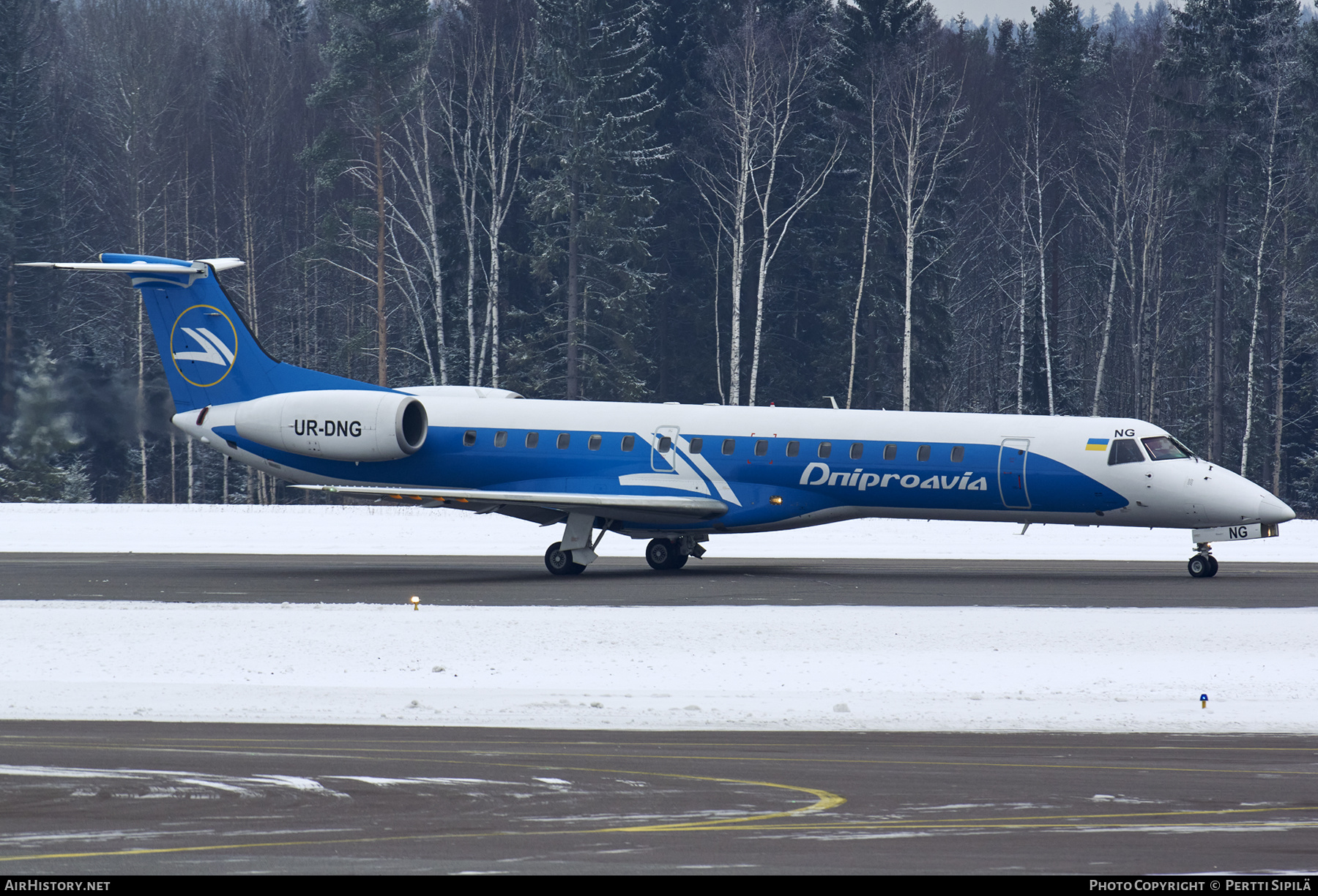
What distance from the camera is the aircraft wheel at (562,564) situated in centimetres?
3009

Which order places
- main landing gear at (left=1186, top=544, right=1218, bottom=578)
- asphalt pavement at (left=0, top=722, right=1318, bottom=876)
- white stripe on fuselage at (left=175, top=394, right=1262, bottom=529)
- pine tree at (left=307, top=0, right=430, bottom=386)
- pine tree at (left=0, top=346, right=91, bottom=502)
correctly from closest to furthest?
asphalt pavement at (left=0, top=722, right=1318, bottom=876) < white stripe on fuselage at (left=175, top=394, right=1262, bottom=529) < main landing gear at (left=1186, top=544, right=1218, bottom=578) < pine tree at (left=0, top=346, right=91, bottom=502) < pine tree at (left=307, top=0, right=430, bottom=386)

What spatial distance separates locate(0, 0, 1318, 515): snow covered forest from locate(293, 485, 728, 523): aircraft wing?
2599 cm

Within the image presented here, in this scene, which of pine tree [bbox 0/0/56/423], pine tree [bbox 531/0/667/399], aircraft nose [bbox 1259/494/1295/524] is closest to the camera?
aircraft nose [bbox 1259/494/1295/524]

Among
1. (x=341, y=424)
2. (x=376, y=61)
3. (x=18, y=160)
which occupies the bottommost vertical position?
(x=341, y=424)

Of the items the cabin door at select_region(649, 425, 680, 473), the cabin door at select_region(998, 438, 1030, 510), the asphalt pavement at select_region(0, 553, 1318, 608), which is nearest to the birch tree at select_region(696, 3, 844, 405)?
the asphalt pavement at select_region(0, 553, 1318, 608)

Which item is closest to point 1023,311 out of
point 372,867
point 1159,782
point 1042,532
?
point 1042,532

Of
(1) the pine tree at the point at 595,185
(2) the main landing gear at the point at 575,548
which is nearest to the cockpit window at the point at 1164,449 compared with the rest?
(2) the main landing gear at the point at 575,548

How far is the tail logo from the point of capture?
32594 mm

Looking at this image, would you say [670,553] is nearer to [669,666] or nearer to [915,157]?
[669,666]

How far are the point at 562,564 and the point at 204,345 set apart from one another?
8.77 metres

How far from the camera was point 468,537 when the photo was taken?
3912cm

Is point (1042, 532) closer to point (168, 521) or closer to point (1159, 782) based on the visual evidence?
point (168, 521)

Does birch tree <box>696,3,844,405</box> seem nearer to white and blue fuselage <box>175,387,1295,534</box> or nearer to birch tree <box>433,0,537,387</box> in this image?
birch tree <box>433,0,537,387</box>

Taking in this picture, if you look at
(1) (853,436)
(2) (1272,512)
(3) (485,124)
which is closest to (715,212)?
(3) (485,124)
